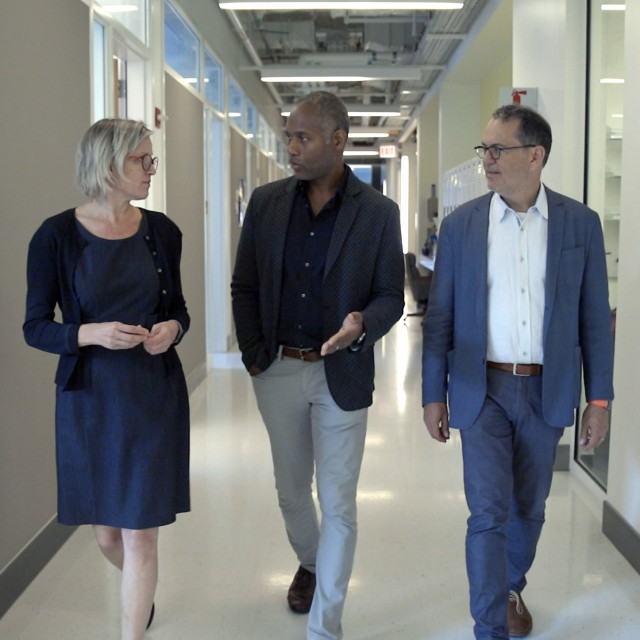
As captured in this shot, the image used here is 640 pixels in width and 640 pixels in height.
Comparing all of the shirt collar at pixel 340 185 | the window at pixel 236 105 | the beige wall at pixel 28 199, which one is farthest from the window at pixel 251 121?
the shirt collar at pixel 340 185

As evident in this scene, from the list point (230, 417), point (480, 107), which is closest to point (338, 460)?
point (230, 417)

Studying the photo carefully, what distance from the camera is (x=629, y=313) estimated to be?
3582mm

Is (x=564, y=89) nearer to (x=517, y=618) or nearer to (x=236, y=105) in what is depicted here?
(x=517, y=618)

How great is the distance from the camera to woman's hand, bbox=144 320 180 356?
2355mm

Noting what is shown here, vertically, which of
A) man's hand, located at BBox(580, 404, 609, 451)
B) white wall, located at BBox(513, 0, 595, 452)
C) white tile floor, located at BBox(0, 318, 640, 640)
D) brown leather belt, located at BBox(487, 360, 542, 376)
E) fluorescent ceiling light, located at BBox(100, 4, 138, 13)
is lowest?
white tile floor, located at BBox(0, 318, 640, 640)

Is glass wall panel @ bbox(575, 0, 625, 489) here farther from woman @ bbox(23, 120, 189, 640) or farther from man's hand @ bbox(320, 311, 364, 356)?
woman @ bbox(23, 120, 189, 640)

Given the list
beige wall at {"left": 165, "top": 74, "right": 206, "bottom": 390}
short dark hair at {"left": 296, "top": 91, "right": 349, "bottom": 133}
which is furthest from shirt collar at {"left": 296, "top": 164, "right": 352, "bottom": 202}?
beige wall at {"left": 165, "top": 74, "right": 206, "bottom": 390}

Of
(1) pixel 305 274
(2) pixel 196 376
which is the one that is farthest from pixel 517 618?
(2) pixel 196 376

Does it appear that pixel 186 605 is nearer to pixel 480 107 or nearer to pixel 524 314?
pixel 524 314

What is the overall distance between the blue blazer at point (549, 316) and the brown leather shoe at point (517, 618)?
28.5 inches

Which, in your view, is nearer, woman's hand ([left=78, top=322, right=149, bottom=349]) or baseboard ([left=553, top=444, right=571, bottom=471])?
woman's hand ([left=78, top=322, right=149, bottom=349])

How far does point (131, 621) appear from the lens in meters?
2.49

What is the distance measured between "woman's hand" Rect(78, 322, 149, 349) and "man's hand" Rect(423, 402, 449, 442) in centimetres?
95

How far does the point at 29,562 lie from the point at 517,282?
2110 mm
